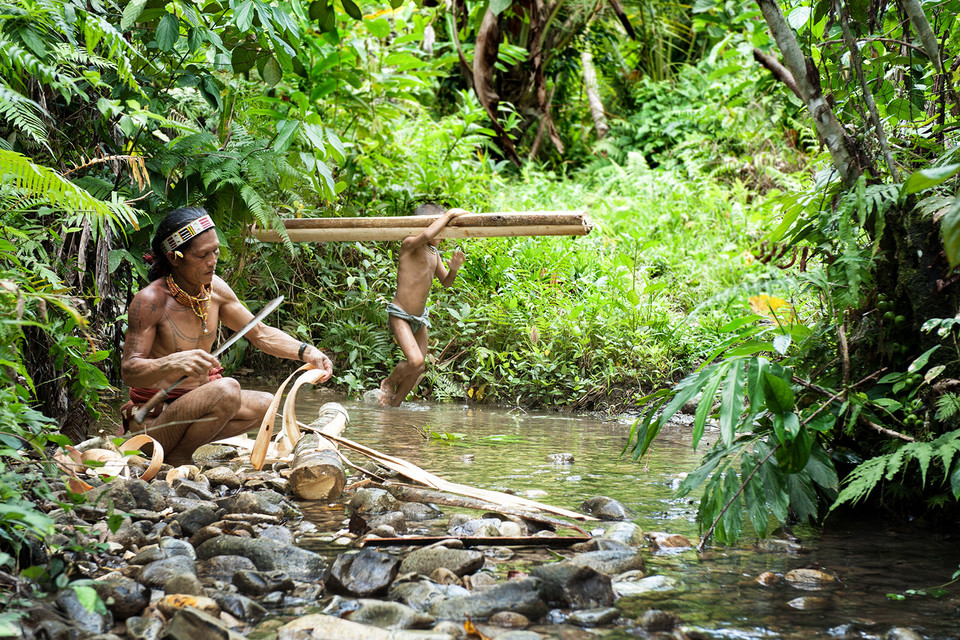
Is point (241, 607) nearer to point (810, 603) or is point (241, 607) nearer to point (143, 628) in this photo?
point (143, 628)

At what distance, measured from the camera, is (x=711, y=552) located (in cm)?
268

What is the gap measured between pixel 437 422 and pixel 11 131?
320 centimetres

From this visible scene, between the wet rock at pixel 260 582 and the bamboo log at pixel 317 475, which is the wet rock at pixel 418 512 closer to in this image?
the bamboo log at pixel 317 475

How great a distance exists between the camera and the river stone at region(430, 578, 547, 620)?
2053 mm

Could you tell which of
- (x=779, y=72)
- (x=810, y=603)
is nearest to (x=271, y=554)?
(x=810, y=603)

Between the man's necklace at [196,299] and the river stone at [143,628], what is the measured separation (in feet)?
6.52

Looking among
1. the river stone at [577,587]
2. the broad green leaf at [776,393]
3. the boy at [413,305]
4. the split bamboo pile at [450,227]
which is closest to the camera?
the river stone at [577,587]

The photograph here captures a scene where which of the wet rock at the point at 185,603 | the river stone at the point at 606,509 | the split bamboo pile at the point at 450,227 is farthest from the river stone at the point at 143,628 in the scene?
the split bamboo pile at the point at 450,227

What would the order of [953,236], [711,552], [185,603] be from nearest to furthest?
[953,236] → [185,603] → [711,552]

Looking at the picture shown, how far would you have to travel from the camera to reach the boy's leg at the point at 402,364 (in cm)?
586

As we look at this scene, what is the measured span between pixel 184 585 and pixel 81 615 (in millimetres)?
253

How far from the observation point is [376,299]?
7418mm

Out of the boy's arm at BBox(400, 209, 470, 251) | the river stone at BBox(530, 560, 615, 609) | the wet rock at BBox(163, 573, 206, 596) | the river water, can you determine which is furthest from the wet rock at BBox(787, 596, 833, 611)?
the boy's arm at BBox(400, 209, 470, 251)

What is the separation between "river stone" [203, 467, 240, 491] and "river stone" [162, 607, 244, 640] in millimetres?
1606
